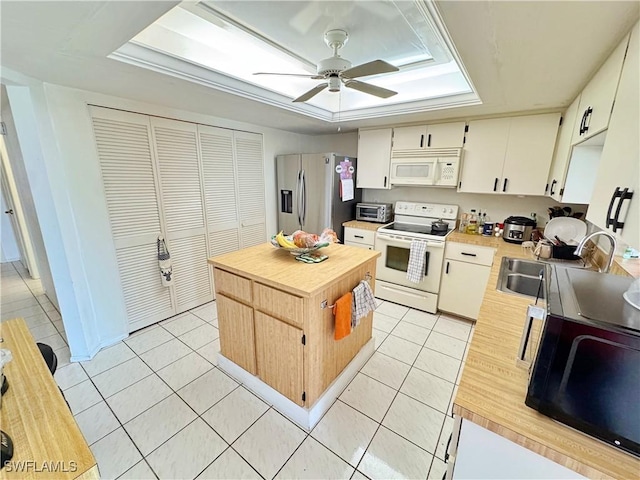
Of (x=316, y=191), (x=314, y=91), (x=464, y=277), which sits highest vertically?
(x=314, y=91)

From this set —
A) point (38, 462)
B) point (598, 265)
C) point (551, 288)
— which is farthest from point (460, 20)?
point (38, 462)

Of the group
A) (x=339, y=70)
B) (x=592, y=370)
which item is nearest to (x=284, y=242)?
(x=339, y=70)

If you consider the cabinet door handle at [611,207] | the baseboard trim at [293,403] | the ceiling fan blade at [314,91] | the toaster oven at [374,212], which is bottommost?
the baseboard trim at [293,403]

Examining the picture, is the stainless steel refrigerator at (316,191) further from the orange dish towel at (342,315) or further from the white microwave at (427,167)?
the orange dish towel at (342,315)

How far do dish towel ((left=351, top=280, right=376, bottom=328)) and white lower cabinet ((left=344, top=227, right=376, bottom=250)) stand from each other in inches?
58.5

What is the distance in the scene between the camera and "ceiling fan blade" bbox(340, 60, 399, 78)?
57.3 inches

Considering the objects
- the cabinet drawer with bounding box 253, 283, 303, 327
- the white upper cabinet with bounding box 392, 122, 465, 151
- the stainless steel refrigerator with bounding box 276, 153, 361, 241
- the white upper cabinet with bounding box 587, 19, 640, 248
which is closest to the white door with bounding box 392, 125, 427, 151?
the white upper cabinet with bounding box 392, 122, 465, 151

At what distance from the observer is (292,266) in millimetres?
1734

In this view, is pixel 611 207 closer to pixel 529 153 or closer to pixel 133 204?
pixel 529 153

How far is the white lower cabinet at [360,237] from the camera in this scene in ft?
10.9

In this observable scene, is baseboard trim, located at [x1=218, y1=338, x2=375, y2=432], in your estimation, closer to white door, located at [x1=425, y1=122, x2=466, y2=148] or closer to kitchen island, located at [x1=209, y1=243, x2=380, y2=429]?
kitchen island, located at [x1=209, y1=243, x2=380, y2=429]

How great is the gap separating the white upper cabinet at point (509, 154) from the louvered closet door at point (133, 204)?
10.6 feet

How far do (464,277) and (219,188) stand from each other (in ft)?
9.47

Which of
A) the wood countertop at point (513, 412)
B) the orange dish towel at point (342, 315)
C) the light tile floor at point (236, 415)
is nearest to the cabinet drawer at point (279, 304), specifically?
the orange dish towel at point (342, 315)
